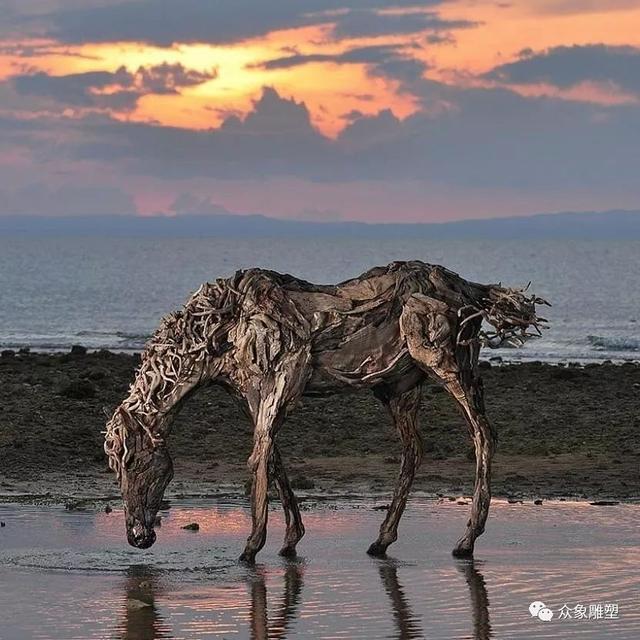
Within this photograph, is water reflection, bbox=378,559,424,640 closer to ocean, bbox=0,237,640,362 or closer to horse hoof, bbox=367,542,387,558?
horse hoof, bbox=367,542,387,558

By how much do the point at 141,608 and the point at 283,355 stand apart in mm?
2786

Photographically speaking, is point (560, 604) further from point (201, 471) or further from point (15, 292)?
point (15, 292)

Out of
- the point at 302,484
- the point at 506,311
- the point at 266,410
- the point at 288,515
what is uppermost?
the point at 506,311

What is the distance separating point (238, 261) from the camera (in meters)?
194

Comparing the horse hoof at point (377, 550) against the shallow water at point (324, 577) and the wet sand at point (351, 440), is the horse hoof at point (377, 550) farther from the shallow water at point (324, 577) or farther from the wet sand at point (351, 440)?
the wet sand at point (351, 440)

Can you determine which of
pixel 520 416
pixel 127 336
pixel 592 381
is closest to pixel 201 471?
pixel 520 416

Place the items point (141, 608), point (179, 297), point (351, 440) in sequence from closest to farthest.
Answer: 1. point (141, 608)
2. point (351, 440)
3. point (179, 297)

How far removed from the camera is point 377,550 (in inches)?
562

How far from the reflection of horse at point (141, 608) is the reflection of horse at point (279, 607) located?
68 cm

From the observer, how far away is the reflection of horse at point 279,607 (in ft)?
36.2

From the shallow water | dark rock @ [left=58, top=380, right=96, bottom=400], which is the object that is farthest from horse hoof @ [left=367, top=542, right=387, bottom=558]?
dark rock @ [left=58, top=380, right=96, bottom=400]

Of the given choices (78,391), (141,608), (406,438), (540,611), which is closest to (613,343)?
(78,391)

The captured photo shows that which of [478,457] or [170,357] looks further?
[478,457]

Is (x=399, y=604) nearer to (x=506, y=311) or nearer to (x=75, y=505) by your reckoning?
(x=506, y=311)
